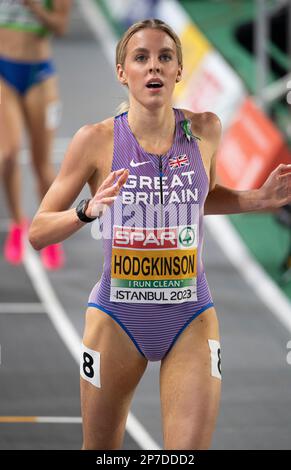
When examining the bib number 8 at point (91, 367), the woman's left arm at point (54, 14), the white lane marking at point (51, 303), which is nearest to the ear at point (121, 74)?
the bib number 8 at point (91, 367)

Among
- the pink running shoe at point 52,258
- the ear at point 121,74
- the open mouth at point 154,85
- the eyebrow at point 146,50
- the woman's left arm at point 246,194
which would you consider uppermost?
the eyebrow at point 146,50

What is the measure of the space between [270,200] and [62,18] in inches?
188

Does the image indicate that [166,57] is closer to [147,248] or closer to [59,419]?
[147,248]

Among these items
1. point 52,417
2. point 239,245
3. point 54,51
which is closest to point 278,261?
point 239,245

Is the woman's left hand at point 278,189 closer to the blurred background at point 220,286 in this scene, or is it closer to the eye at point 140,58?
the eye at point 140,58

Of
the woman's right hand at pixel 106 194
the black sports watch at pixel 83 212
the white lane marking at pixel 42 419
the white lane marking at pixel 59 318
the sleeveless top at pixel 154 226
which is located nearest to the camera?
the woman's right hand at pixel 106 194

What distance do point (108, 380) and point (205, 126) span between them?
108cm

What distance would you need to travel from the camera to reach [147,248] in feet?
17.0

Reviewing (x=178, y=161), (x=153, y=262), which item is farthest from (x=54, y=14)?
(x=153, y=262)

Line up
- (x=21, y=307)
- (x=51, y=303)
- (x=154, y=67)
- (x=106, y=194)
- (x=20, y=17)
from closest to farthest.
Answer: (x=106, y=194) < (x=154, y=67) < (x=21, y=307) < (x=51, y=303) < (x=20, y=17)

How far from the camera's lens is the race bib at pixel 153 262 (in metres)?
5.17

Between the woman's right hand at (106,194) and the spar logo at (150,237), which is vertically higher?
the woman's right hand at (106,194)

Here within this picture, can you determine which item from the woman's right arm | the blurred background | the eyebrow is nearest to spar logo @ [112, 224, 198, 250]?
the woman's right arm
